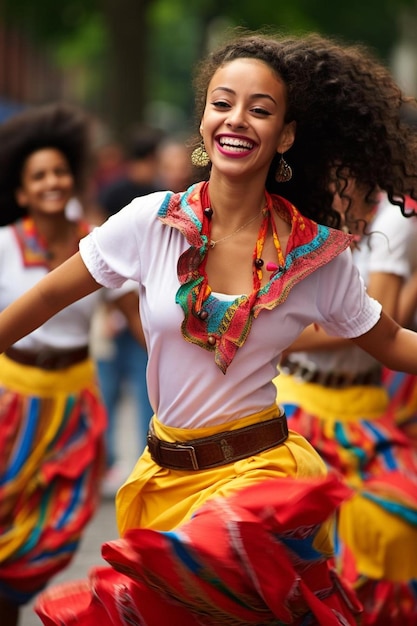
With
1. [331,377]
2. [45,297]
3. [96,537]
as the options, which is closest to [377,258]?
[331,377]

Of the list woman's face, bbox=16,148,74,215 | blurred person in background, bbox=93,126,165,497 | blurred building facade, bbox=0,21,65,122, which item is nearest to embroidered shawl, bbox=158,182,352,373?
woman's face, bbox=16,148,74,215

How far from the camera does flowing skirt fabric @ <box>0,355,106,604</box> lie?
536cm

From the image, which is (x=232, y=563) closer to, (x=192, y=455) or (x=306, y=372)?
(x=192, y=455)

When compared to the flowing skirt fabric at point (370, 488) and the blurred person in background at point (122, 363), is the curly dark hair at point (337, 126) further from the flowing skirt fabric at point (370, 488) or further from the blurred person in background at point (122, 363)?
the blurred person in background at point (122, 363)

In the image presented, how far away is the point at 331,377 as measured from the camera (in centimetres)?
527

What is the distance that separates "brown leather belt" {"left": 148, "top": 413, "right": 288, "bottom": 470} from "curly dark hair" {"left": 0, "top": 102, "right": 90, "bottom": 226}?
2490 mm

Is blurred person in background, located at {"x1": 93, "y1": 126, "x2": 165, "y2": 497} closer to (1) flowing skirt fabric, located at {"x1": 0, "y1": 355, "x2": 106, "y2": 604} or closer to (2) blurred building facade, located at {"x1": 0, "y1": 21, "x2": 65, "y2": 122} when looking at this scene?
(1) flowing skirt fabric, located at {"x1": 0, "y1": 355, "x2": 106, "y2": 604}

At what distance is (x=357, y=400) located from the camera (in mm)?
5289

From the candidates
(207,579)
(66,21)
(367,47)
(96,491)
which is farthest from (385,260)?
(66,21)

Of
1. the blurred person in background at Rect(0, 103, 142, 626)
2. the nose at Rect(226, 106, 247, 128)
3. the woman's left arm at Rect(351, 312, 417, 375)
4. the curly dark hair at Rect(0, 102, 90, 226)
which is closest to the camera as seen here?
the nose at Rect(226, 106, 247, 128)

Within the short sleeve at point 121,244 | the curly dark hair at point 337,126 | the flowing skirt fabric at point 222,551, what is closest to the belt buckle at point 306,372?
the curly dark hair at point 337,126

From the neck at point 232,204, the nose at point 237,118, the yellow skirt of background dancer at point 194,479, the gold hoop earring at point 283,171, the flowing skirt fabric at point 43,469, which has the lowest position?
the flowing skirt fabric at point 43,469

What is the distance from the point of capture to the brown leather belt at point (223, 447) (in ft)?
12.4

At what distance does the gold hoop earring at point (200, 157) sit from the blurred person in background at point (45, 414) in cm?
164
